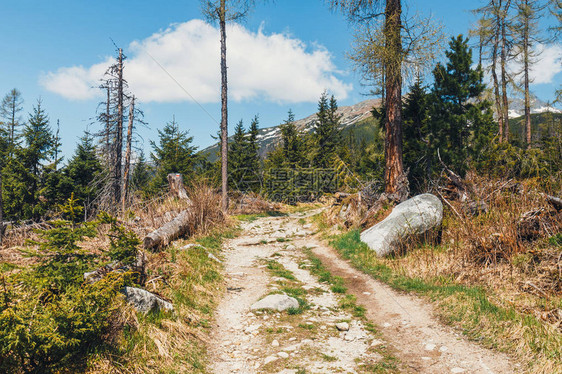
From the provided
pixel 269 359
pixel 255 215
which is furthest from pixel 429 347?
pixel 255 215

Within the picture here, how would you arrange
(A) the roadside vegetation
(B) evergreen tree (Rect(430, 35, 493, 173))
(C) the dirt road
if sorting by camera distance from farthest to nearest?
(B) evergreen tree (Rect(430, 35, 493, 173))
(A) the roadside vegetation
(C) the dirt road

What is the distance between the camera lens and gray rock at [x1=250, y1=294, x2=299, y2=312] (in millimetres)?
5520

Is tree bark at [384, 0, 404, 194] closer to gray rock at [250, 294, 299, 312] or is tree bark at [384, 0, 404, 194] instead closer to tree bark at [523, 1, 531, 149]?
gray rock at [250, 294, 299, 312]

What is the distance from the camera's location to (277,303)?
5.57 m

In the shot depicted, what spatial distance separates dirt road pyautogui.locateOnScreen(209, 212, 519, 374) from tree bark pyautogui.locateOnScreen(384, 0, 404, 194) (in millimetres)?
4684

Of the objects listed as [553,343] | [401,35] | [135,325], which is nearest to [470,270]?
[553,343]

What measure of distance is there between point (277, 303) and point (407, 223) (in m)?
4.19

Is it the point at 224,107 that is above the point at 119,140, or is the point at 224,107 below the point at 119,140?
above

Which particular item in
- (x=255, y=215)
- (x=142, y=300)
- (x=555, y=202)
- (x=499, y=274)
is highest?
(x=555, y=202)

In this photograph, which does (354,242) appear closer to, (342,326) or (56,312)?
(342,326)

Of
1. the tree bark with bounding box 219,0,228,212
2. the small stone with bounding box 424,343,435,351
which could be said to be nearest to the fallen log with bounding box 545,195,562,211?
the small stone with bounding box 424,343,435,351

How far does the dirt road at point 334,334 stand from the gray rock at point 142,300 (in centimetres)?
96

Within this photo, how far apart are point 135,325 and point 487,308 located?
4.92 m

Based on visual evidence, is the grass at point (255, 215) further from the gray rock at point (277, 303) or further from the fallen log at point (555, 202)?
the fallen log at point (555, 202)
